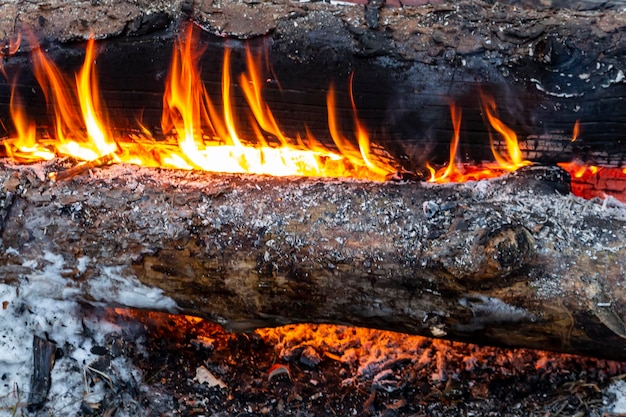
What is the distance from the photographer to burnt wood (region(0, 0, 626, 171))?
2.42 m

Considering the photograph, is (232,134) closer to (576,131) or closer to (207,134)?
(207,134)

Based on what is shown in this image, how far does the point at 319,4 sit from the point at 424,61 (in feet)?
1.61

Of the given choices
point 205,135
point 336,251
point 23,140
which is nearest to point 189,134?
point 205,135

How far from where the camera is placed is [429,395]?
2.59 m

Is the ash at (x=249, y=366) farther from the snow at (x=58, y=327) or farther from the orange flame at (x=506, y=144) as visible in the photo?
the orange flame at (x=506, y=144)

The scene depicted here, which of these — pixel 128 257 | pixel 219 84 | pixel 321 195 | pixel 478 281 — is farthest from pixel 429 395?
pixel 219 84

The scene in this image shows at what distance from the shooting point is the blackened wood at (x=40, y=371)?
2.51 meters

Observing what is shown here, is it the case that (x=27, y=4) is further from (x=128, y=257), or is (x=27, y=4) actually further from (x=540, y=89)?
(x=540, y=89)

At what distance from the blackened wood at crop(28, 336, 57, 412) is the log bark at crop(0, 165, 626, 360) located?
209 mm

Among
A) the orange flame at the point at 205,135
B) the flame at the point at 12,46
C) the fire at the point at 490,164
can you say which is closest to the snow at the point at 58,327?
the orange flame at the point at 205,135

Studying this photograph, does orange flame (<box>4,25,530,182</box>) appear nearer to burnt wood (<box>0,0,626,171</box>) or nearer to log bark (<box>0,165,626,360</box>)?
burnt wood (<box>0,0,626,171</box>)

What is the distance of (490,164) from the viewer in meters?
2.63

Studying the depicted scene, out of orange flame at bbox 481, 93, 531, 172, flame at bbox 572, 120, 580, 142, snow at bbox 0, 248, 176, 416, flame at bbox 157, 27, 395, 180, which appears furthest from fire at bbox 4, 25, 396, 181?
flame at bbox 572, 120, 580, 142

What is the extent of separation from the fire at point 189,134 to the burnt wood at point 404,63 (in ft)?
0.14
